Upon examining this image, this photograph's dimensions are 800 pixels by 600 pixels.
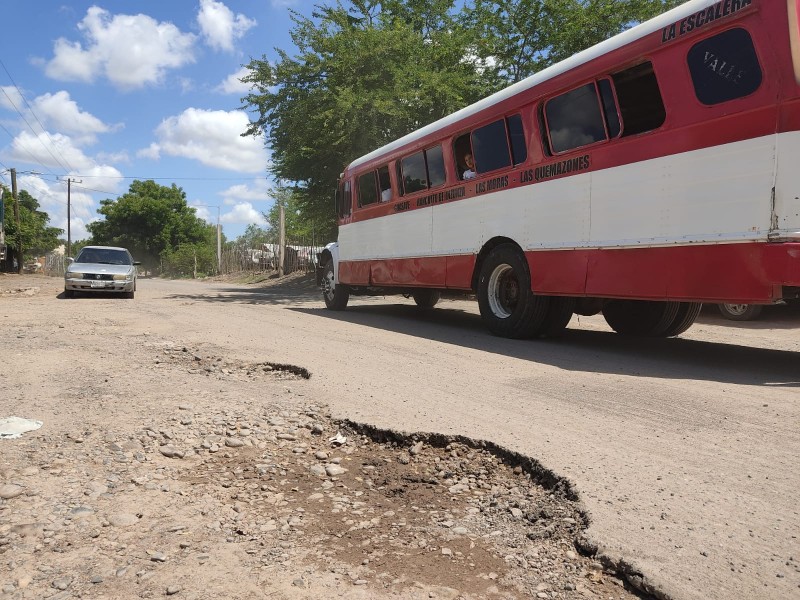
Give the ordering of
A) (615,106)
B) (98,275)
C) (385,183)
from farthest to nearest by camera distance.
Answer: (98,275), (385,183), (615,106)

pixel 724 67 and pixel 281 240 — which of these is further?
pixel 281 240

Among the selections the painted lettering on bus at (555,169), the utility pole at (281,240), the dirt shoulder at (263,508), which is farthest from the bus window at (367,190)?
the utility pole at (281,240)

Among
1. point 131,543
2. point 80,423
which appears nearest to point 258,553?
point 131,543

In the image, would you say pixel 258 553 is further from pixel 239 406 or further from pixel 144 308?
pixel 144 308

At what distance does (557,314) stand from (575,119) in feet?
8.10

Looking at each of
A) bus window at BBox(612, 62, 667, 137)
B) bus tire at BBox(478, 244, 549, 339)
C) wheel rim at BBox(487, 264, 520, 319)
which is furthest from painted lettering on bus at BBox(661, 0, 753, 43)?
wheel rim at BBox(487, 264, 520, 319)

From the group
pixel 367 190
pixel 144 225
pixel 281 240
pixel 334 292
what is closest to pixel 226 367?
pixel 367 190

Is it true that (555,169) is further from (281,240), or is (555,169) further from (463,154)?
(281,240)

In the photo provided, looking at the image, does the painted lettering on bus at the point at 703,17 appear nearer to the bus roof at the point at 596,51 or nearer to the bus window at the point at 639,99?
the bus roof at the point at 596,51

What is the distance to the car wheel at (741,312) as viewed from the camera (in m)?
9.13

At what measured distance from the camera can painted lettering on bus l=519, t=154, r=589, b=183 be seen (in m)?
6.41

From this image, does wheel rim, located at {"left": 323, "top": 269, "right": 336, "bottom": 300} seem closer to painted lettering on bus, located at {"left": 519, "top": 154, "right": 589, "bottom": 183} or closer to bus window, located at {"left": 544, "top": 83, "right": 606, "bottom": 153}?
painted lettering on bus, located at {"left": 519, "top": 154, "right": 589, "bottom": 183}

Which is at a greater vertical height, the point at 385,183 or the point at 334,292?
the point at 385,183

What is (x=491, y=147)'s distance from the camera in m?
7.81
